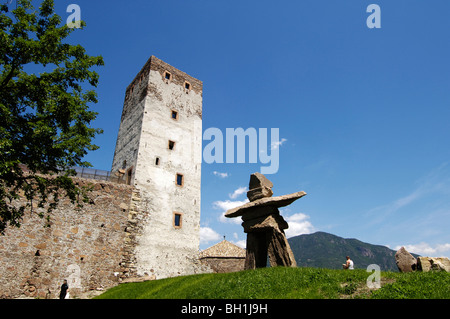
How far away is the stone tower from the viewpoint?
75.8 ft

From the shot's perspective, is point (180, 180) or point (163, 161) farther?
point (180, 180)

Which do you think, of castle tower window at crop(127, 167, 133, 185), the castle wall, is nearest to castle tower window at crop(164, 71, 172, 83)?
the castle wall

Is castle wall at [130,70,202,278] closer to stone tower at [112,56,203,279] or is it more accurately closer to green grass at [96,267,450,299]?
stone tower at [112,56,203,279]

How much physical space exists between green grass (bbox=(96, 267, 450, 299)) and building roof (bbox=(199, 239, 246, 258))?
2242 cm

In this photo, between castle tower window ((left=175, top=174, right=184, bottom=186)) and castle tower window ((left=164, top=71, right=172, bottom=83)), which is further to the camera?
castle tower window ((left=164, top=71, right=172, bottom=83))

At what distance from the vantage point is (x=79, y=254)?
18.9m

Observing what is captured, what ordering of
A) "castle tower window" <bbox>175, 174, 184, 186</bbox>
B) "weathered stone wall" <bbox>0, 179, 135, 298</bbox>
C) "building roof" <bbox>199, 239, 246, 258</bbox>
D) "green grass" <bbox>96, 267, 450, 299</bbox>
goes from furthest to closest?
"building roof" <bbox>199, 239, 246, 258</bbox> < "castle tower window" <bbox>175, 174, 184, 186</bbox> < "weathered stone wall" <bbox>0, 179, 135, 298</bbox> < "green grass" <bbox>96, 267, 450, 299</bbox>

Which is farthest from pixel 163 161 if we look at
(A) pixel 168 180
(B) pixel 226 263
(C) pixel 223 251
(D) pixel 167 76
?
(C) pixel 223 251

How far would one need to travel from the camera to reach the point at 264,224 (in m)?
12.9

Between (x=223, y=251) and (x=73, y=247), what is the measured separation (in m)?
19.6

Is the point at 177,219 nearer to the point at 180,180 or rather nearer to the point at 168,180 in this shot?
the point at 168,180

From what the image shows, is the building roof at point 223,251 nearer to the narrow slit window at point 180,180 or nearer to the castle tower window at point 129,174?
the narrow slit window at point 180,180

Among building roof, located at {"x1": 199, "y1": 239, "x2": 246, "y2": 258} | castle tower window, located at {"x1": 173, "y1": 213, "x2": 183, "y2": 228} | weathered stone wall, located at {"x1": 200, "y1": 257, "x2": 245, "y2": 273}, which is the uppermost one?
castle tower window, located at {"x1": 173, "y1": 213, "x2": 183, "y2": 228}
